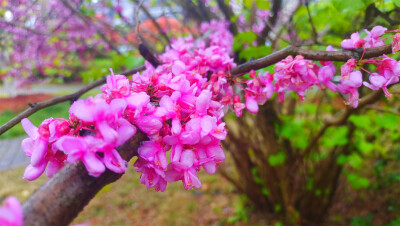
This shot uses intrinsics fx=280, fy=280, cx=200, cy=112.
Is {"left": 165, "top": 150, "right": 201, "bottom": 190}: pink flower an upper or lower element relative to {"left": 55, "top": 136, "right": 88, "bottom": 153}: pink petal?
lower

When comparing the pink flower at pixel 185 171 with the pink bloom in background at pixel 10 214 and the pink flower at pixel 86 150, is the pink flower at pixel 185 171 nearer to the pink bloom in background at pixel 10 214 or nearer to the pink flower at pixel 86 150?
the pink flower at pixel 86 150

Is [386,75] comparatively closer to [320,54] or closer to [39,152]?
[320,54]

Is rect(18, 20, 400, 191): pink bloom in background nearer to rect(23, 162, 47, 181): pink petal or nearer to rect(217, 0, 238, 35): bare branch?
rect(23, 162, 47, 181): pink petal

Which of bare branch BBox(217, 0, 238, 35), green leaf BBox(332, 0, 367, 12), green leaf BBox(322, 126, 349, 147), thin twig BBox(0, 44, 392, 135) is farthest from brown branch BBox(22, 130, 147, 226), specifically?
green leaf BBox(322, 126, 349, 147)

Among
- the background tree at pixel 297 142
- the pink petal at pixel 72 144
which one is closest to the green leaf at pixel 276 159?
the background tree at pixel 297 142

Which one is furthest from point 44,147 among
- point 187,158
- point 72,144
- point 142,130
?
point 187,158

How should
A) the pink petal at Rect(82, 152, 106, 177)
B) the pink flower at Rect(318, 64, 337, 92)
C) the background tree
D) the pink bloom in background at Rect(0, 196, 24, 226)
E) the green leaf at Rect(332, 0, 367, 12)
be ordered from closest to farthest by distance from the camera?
the pink bloom in background at Rect(0, 196, 24, 226), the pink petal at Rect(82, 152, 106, 177), the pink flower at Rect(318, 64, 337, 92), the green leaf at Rect(332, 0, 367, 12), the background tree
